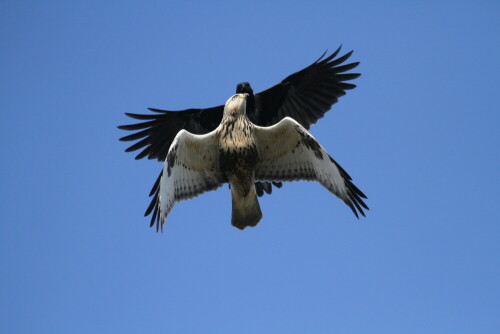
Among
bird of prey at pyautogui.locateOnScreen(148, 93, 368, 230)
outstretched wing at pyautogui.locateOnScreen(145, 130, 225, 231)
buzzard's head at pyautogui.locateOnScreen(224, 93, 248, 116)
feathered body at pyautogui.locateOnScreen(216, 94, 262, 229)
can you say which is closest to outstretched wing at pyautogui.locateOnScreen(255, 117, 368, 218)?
bird of prey at pyautogui.locateOnScreen(148, 93, 368, 230)

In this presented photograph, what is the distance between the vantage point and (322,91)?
28.8ft

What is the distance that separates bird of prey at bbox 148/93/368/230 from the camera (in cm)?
752

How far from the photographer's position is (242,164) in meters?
7.79

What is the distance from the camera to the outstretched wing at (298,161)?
7465mm

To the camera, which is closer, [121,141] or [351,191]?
[351,191]

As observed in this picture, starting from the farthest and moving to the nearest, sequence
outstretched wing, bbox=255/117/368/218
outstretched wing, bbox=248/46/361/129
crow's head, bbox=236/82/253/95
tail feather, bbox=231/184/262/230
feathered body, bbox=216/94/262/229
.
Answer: outstretched wing, bbox=248/46/361/129 < crow's head, bbox=236/82/253/95 < tail feather, bbox=231/184/262/230 < feathered body, bbox=216/94/262/229 < outstretched wing, bbox=255/117/368/218

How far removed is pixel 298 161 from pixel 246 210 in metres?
0.92

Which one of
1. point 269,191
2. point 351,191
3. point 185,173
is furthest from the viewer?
point 269,191

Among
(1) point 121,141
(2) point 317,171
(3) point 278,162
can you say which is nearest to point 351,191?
(2) point 317,171

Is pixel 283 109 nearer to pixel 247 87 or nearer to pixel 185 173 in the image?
pixel 247 87

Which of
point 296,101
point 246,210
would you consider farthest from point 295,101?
point 246,210

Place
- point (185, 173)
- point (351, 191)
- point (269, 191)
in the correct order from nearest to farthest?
point (351, 191) → point (185, 173) → point (269, 191)

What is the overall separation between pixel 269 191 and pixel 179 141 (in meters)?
1.68

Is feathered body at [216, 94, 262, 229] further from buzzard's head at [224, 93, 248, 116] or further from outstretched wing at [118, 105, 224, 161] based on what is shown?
outstretched wing at [118, 105, 224, 161]
